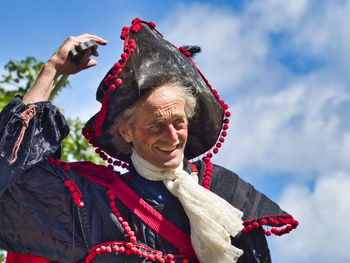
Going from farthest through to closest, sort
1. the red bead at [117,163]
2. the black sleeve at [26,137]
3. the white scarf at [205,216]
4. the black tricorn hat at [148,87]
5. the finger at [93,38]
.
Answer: the red bead at [117,163] < the finger at [93,38] < the black tricorn hat at [148,87] < the white scarf at [205,216] < the black sleeve at [26,137]

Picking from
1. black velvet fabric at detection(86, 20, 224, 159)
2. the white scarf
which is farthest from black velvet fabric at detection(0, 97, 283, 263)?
black velvet fabric at detection(86, 20, 224, 159)

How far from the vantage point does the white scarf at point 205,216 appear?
283 cm

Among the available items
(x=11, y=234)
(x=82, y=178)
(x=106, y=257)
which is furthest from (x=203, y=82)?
(x=11, y=234)

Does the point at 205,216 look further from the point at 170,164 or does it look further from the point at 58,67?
the point at 58,67

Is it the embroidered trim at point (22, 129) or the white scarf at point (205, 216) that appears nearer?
the embroidered trim at point (22, 129)

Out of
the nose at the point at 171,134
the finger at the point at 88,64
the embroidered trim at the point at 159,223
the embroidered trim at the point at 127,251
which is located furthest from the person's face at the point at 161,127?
the embroidered trim at the point at 127,251

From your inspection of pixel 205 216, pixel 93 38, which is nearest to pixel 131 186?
pixel 205 216

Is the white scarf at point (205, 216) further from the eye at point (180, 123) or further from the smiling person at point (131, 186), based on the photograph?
the eye at point (180, 123)

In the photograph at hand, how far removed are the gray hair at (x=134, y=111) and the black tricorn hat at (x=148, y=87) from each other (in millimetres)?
12

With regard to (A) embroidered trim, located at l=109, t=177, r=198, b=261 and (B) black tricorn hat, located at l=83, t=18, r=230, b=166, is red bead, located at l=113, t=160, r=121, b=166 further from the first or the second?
Answer: (A) embroidered trim, located at l=109, t=177, r=198, b=261

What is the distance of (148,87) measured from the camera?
301cm

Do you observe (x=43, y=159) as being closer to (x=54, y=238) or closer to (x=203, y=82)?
(x=54, y=238)

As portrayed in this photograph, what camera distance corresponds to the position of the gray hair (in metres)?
3.09

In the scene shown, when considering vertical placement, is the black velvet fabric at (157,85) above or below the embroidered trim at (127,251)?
above
